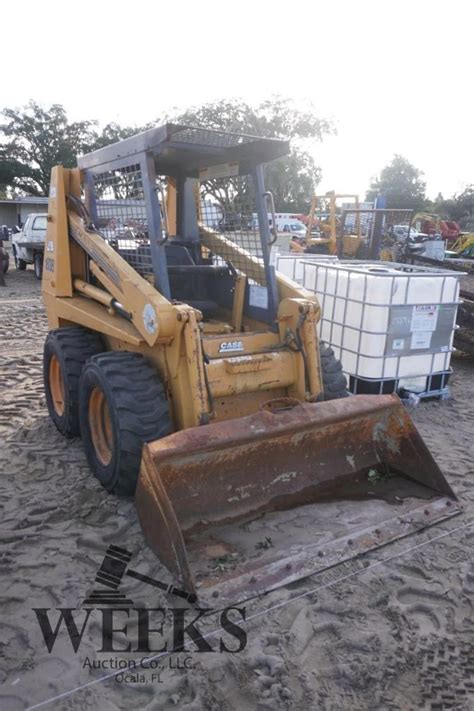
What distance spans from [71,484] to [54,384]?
4.53 ft

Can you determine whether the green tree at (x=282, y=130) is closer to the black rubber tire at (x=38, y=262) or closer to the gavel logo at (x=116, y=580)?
the black rubber tire at (x=38, y=262)

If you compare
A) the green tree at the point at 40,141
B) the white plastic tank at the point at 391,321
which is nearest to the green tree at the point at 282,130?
the green tree at the point at 40,141

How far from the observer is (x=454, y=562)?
3.20 metres

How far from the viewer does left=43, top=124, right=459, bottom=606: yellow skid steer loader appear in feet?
10.5

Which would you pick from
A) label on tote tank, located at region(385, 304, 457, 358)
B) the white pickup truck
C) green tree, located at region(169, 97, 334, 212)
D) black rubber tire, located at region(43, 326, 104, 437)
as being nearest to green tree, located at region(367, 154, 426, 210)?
green tree, located at region(169, 97, 334, 212)

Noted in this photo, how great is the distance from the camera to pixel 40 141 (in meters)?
34.4

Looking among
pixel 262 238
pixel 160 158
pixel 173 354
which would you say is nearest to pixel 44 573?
pixel 173 354

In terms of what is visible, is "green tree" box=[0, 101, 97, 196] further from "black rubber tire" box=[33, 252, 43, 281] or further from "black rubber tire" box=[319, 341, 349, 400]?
"black rubber tire" box=[319, 341, 349, 400]

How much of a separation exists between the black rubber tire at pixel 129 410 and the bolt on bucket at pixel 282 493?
37 cm

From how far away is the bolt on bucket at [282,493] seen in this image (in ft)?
9.71

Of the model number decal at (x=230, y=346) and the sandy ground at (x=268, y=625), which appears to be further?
the model number decal at (x=230, y=346)

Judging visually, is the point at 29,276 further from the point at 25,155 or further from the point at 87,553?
the point at 25,155

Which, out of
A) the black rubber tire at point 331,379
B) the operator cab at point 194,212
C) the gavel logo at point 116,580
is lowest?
the gavel logo at point 116,580

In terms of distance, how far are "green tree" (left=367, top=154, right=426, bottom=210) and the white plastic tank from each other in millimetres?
43572
